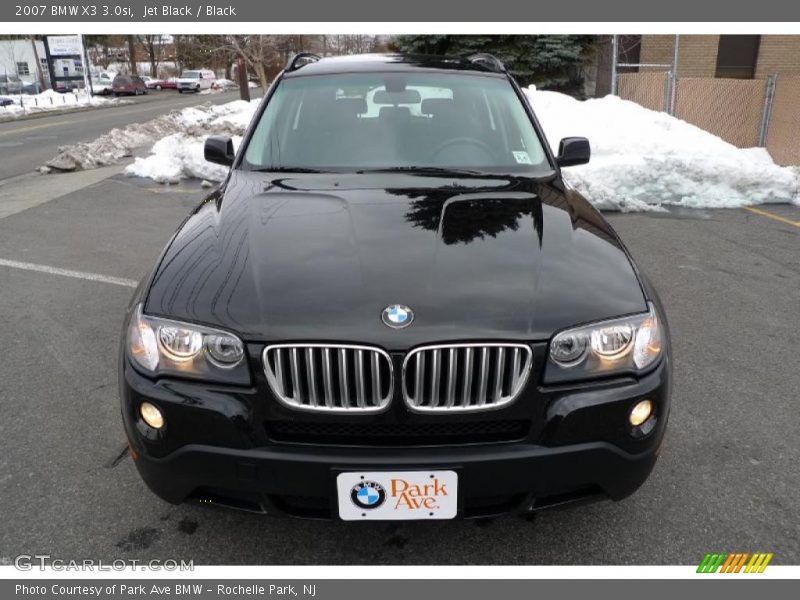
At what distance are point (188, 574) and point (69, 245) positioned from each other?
5.35 m

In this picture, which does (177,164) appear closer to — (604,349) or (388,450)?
(388,450)

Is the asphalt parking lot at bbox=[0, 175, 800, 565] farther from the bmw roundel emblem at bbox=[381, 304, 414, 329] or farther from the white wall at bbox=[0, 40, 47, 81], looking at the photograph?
the white wall at bbox=[0, 40, 47, 81]

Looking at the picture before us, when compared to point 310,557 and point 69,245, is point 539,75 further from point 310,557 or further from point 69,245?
point 310,557

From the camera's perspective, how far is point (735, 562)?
244 centimetres

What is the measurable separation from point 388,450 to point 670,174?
8.50m

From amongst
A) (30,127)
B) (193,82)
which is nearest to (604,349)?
(30,127)

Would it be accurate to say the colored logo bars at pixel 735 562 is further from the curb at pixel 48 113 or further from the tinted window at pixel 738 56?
the curb at pixel 48 113

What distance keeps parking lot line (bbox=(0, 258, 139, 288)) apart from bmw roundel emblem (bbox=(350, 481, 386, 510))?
3942 mm

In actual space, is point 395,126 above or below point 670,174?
above

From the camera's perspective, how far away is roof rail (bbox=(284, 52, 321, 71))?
422 cm

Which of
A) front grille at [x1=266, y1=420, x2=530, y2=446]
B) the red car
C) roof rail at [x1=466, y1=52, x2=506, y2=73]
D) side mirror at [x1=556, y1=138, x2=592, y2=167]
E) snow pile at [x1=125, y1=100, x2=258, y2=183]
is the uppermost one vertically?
roof rail at [x1=466, y1=52, x2=506, y2=73]

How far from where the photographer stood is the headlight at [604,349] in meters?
2.10

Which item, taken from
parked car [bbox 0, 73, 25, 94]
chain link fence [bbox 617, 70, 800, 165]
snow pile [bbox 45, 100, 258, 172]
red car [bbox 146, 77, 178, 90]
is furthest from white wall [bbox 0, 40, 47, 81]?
chain link fence [bbox 617, 70, 800, 165]

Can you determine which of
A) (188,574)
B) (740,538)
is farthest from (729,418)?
(188,574)
